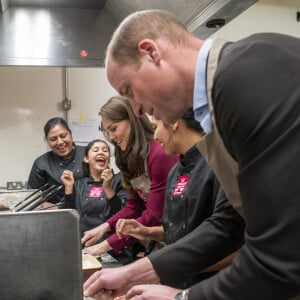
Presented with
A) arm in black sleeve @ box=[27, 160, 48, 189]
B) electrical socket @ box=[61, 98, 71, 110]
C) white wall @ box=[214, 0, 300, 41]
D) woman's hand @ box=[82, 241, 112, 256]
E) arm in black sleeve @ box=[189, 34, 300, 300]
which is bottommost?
arm in black sleeve @ box=[27, 160, 48, 189]

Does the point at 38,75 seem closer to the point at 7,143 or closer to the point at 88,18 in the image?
the point at 7,143

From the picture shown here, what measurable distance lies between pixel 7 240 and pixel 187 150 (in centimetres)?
59

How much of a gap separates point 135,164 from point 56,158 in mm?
1102

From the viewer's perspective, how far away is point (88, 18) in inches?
81.7

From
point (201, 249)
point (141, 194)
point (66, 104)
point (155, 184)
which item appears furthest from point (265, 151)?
point (66, 104)

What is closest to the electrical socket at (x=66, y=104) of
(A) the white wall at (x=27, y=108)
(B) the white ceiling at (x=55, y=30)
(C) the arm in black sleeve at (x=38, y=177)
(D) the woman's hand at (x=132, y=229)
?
(A) the white wall at (x=27, y=108)

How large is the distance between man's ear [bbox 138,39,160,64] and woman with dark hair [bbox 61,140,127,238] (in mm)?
1334

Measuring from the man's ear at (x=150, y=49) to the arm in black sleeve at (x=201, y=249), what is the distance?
1.24ft

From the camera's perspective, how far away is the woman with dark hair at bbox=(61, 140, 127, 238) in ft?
6.55

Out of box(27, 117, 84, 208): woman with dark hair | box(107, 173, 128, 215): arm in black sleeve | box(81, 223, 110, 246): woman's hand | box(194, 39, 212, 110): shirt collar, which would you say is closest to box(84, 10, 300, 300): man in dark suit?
box(194, 39, 212, 110): shirt collar

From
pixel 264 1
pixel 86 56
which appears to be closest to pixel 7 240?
pixel 86 56

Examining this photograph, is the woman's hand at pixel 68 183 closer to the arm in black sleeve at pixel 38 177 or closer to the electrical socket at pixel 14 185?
the arm in black sleeve at pixel 38 177

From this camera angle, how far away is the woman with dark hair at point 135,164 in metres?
1.47

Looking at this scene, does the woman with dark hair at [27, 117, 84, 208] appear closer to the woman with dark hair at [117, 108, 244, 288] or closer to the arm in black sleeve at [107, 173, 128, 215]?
the arm in black sleeve at [107, 173, 128, 215]
